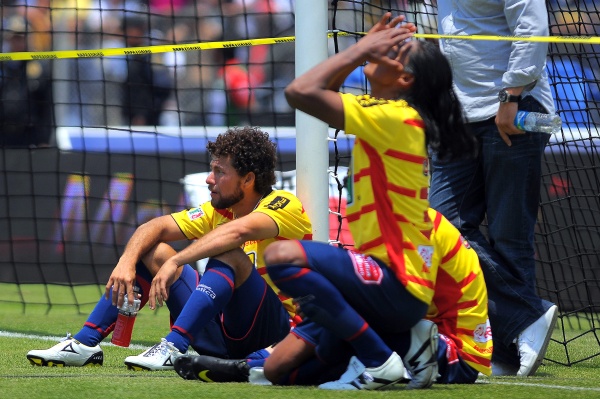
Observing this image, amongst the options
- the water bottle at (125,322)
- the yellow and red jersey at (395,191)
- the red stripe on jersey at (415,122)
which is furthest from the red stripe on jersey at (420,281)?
the water bottle at (125,322)

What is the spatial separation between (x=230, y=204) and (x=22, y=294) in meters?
4.15

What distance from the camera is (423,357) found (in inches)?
121

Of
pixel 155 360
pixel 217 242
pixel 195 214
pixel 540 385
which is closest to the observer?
pixel 540 385

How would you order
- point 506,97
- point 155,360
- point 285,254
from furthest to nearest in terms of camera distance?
point 506,97, point 155,360, point 285,254

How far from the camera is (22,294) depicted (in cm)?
761

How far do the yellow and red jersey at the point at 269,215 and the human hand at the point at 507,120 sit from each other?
81 cm

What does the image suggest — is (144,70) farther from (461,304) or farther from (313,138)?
(461,304)

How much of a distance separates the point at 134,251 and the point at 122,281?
13 centimetres

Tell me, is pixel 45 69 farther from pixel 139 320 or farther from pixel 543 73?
pixel 543 73

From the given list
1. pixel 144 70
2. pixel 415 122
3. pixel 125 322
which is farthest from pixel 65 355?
pixel 144 70

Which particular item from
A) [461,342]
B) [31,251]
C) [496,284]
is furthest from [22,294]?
[461,342]

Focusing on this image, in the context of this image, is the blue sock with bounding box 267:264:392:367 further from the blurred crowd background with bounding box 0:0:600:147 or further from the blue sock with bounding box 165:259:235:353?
the blurred crowd background with bounding box 0:0:600:147

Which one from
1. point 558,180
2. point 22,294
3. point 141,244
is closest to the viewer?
point 141,244

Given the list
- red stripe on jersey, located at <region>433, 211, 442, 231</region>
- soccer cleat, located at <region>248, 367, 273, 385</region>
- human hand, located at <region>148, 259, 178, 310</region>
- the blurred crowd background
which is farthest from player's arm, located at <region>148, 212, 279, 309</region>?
the blurred crowd background
